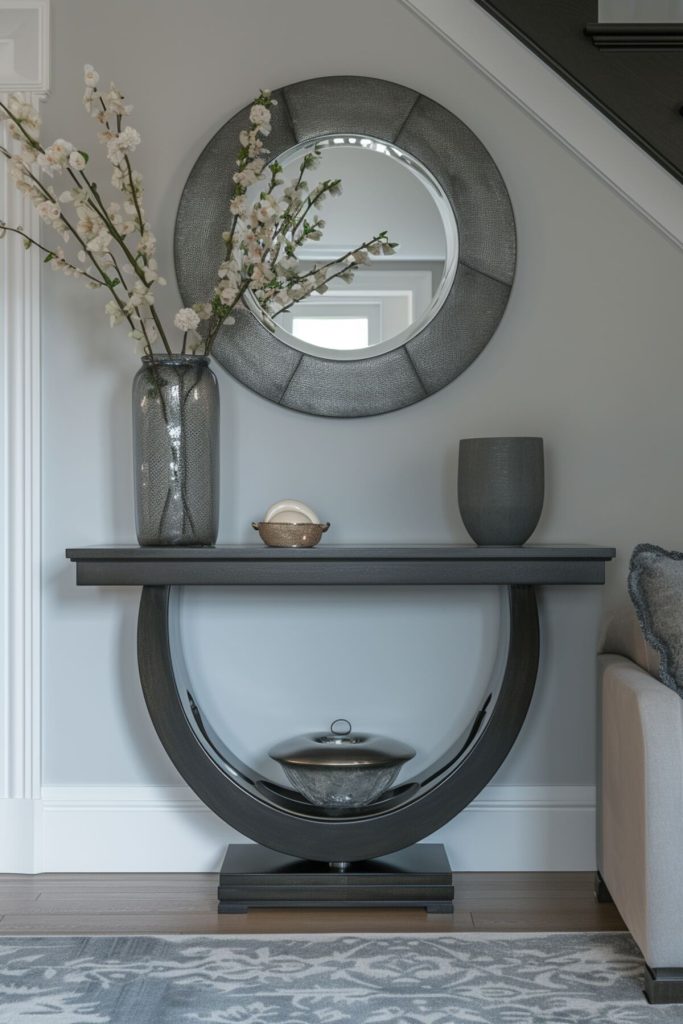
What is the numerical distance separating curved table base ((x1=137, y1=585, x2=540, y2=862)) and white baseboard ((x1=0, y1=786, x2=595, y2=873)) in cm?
24

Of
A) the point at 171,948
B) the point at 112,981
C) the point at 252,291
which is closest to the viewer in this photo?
the point at 112,981

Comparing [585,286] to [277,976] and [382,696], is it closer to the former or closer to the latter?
[382,696]

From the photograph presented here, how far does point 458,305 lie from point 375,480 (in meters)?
0.47

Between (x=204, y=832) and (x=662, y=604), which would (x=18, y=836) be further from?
(x=662, y=604)

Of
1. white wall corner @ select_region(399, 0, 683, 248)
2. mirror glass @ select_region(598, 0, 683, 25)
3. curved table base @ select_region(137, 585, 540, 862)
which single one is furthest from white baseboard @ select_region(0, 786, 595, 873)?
mirror glass @ select_region(598, 0, 683, 25)

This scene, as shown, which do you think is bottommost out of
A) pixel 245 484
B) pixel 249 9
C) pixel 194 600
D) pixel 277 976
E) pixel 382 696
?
pixel 277 976

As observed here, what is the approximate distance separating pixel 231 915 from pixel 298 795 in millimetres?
304

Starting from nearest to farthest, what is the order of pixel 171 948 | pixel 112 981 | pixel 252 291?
pixel 112 981, pixel 171 948, pixel 252 291

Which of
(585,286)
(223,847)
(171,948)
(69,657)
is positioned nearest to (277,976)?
(171,948)

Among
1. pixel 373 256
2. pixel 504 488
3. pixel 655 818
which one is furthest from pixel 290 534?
pixel 655 818

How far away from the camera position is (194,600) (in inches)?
105

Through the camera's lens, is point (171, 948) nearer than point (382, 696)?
Yes

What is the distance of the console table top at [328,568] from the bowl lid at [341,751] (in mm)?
390

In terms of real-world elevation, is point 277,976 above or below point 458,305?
below
